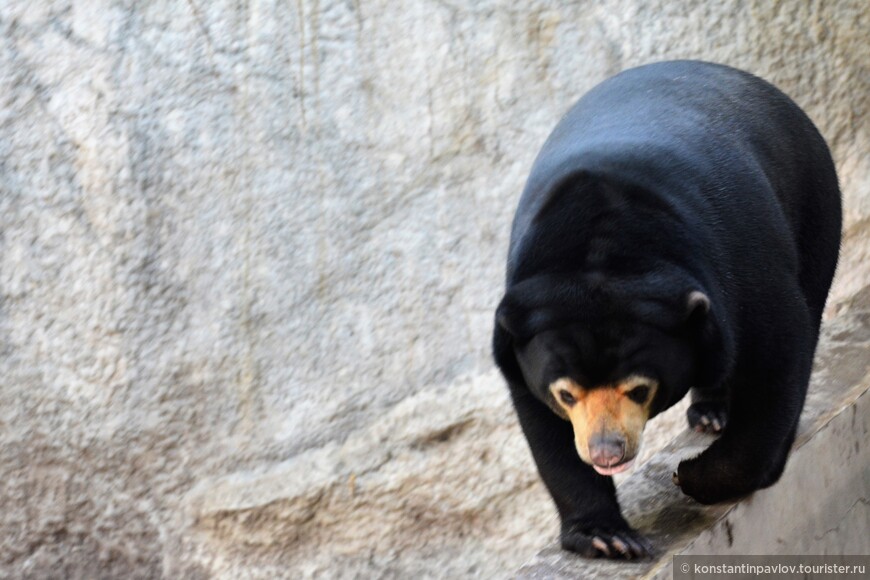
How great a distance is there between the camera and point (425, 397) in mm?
5441

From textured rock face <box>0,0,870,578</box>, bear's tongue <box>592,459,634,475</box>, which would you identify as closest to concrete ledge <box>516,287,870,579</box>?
bear's tongue <box>592,459,634,475</box>

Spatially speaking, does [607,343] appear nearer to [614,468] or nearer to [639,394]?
[639,394]

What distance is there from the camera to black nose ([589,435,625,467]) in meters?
2.68

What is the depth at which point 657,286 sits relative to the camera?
2.71 metres

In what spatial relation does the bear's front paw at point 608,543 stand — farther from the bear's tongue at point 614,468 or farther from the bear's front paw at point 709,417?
the bear's front paw at point 709,417

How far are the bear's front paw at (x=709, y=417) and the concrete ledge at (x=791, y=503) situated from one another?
0.11ft

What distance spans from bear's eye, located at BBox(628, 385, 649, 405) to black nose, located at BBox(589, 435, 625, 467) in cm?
10

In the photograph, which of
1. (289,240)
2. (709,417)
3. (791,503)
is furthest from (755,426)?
(289,240)

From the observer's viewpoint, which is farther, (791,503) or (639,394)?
(791,503)

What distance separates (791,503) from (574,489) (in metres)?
0.76

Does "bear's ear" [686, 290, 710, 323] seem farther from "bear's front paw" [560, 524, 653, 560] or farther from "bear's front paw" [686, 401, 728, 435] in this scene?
"bear's front paw" [686, 401, 728, 435]

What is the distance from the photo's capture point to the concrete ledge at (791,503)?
10.1 ft

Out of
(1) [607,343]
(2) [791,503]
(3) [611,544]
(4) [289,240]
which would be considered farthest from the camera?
(4) [289,240]

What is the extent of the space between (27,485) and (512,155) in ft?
8.57
